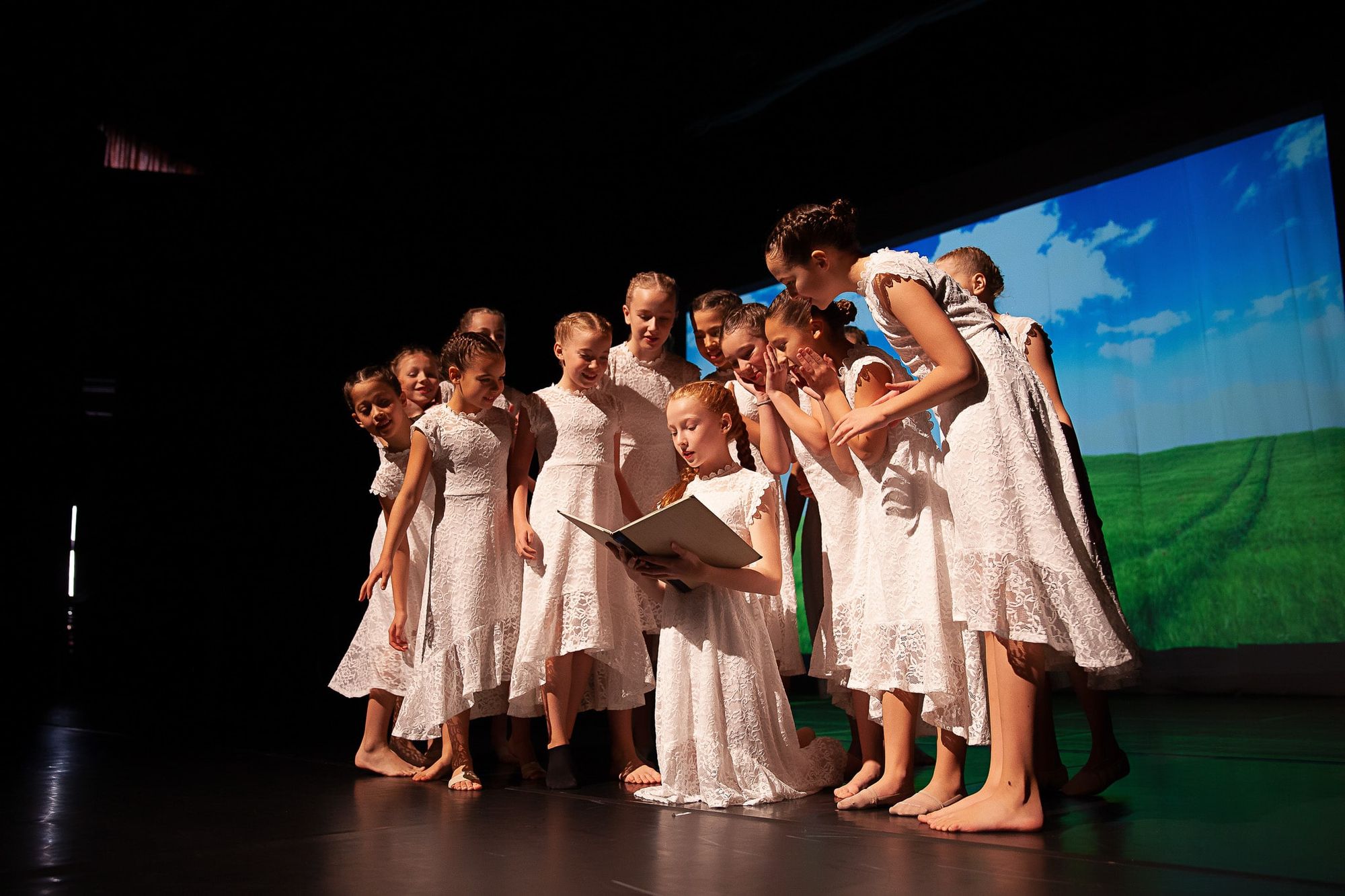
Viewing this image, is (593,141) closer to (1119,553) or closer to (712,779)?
(1119,553)

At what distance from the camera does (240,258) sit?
607cm

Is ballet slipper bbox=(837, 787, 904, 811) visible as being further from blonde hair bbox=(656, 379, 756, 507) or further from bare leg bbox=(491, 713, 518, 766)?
bare leg bbox=(491, 713, 518, 766)

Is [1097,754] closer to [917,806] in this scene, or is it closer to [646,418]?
[917,806]

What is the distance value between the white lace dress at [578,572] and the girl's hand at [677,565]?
21.6 inches

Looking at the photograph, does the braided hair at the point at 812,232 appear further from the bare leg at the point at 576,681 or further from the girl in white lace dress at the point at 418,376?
the girl in white lace dress at the point at 418,376

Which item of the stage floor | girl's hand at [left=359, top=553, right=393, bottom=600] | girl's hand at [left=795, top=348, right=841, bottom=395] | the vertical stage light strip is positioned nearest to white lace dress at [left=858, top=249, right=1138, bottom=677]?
girl's hand at [left=795, top=348, right=841, bottom=395]

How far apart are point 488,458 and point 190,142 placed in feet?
14.7

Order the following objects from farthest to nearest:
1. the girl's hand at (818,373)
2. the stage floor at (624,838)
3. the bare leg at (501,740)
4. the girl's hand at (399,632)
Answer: the bare leg at (501,740)
the girl's hand at (399,632)
the girl's hand at (818,373)
the stage floor at (624,838)

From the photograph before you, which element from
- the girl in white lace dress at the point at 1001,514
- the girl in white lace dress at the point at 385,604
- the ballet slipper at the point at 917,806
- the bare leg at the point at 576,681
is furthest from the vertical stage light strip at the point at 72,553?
the girl in white lace dress at the point at 1001,514

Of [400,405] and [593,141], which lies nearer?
[400,405]

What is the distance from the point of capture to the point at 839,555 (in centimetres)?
263

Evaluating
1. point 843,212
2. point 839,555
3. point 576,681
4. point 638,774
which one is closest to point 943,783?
point 839,555

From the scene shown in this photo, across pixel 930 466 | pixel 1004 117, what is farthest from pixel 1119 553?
pixel 930 466

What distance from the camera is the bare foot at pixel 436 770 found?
3.02 metres
